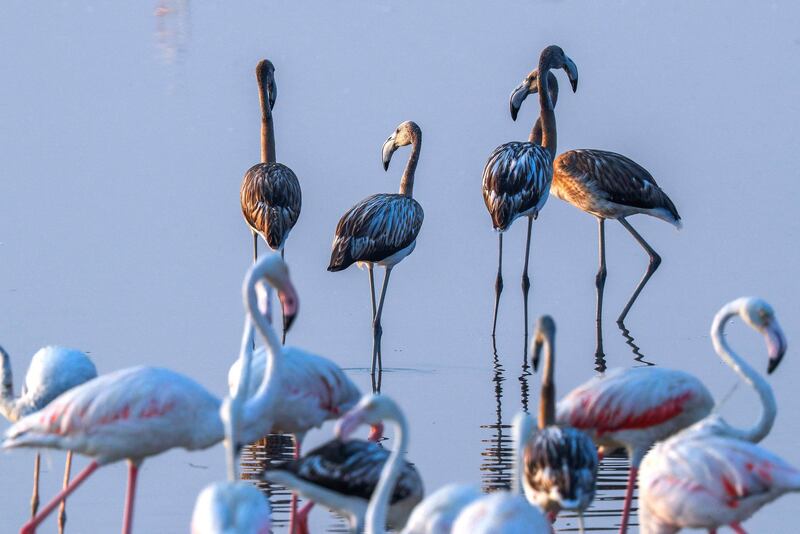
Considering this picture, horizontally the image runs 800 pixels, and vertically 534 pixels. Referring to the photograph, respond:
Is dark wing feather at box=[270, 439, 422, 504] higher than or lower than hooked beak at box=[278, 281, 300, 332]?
lower

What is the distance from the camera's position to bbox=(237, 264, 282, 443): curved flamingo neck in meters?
7.13

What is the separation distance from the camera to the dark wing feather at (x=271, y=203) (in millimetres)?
12070

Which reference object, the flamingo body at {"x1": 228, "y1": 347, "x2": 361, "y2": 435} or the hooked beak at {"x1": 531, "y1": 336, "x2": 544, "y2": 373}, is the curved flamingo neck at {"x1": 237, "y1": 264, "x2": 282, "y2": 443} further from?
the hooked beak at {"x1": 531, "y1": 336, "x2": 544, "y2": 373}

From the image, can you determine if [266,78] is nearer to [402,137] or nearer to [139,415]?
[402,137]

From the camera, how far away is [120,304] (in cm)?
1205

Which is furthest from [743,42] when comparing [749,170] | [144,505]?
[144,505]

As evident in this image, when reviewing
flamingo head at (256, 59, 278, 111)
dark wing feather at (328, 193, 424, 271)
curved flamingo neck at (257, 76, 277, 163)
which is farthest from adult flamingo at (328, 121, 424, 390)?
flamingo head at (256, 59, 278, 111)

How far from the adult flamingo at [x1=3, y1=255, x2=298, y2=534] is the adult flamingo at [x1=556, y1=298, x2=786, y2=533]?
1347 millimetres

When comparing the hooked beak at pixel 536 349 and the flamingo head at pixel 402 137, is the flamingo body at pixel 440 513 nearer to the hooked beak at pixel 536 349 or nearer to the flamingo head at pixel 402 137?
the hooked beak at pixel 536 349

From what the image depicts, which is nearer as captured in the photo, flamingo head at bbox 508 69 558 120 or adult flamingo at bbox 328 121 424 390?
adult flamingo at bbox 328 121 424 390

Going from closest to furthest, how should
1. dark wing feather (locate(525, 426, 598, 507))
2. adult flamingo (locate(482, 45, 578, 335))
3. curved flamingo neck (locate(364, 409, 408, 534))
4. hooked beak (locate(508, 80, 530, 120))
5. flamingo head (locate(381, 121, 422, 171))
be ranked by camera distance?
curved flamingo neck (locate(364, 409, 408, 534)), dark wing feather (locate(525, 426, 598, 507)), adult flamingo (locate(482, 45, 578, 335)), flamingo head (locate(381, 121, 422, 171)), hooked beak (locate(508, 80, 530, 120))

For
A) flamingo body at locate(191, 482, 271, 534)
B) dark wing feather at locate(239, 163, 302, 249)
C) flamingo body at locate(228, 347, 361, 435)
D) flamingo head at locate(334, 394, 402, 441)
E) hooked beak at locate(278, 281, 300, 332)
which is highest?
dark wing feather at locate(239, 163, 302, 249)

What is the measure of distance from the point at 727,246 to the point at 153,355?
462cm

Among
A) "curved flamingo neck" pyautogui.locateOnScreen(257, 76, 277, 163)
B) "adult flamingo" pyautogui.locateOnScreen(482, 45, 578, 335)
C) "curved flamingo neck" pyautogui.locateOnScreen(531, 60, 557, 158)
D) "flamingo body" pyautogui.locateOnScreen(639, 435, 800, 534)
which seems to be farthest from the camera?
"curved flamingo neck" pyautogui.locateOnScreen(257, 76, 277, 163)
